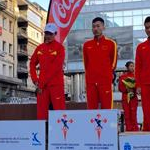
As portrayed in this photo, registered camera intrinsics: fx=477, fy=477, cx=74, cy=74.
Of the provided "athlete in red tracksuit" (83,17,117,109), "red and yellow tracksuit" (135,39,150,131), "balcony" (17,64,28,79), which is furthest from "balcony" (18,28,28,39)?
"red and yellow tracksuit" (135,39,150,131)

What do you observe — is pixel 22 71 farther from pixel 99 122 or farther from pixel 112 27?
pixel 99 122

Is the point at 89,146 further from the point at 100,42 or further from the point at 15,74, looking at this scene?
the point at 15,74

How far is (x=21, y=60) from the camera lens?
70188 millimetres

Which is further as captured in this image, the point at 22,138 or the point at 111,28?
the point at 111,28

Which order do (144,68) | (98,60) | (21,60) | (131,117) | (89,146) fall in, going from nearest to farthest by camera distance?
(89,146), (144,68), (98,60), (131,117), (21,60)

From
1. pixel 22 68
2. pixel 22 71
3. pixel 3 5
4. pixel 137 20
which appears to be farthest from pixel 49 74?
pixel 22 68

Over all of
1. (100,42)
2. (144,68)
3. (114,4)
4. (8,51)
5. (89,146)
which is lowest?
(89,146)

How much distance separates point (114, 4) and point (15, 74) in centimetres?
1673

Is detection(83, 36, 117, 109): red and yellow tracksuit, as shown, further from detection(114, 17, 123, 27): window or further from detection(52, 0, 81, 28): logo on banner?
detection(114, 17, 123, 27): window

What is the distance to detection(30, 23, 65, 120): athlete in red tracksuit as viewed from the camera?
279 inches

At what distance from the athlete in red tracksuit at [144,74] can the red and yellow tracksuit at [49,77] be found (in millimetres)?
1190

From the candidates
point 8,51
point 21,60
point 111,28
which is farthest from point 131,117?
point 21,60

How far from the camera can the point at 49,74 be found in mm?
7191

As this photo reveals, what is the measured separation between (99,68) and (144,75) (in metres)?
0.82
